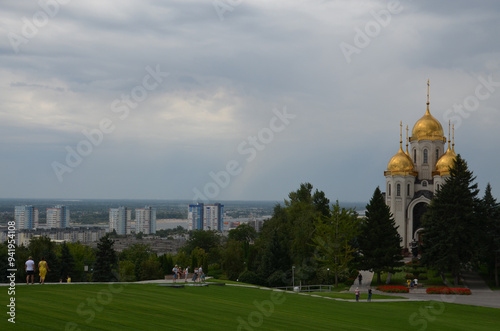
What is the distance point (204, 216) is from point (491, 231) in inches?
5749

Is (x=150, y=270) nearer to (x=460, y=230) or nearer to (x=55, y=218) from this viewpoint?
(x=460, y=230)

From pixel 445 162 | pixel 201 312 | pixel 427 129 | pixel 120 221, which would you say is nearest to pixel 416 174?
pixel 445 162

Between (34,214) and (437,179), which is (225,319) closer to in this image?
(437,179)

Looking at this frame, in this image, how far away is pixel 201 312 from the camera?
18.4 metres

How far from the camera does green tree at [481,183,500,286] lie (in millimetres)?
41188

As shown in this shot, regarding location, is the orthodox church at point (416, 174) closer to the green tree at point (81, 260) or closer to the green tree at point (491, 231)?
the green tree at point (491, 231)

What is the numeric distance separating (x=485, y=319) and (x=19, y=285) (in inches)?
821

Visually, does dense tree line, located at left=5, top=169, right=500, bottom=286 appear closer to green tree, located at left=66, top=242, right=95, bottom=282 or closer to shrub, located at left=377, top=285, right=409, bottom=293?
green tree, located at left=66, top=242, right=95, bottom=282

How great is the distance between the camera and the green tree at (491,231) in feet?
135

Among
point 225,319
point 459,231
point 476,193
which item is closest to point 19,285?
point 225,319

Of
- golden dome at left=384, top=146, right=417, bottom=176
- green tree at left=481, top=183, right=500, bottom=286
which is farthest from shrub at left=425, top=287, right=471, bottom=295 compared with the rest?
golden dome at left=384, top=146, right=417, bottom=176

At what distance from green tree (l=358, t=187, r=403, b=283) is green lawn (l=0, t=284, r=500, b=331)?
12.3m

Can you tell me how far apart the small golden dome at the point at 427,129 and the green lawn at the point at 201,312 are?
3664 centimetres

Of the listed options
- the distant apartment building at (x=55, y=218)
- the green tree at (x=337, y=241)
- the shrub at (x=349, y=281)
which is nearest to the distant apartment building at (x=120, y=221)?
the distant apartment building at (x=55, y=218)
